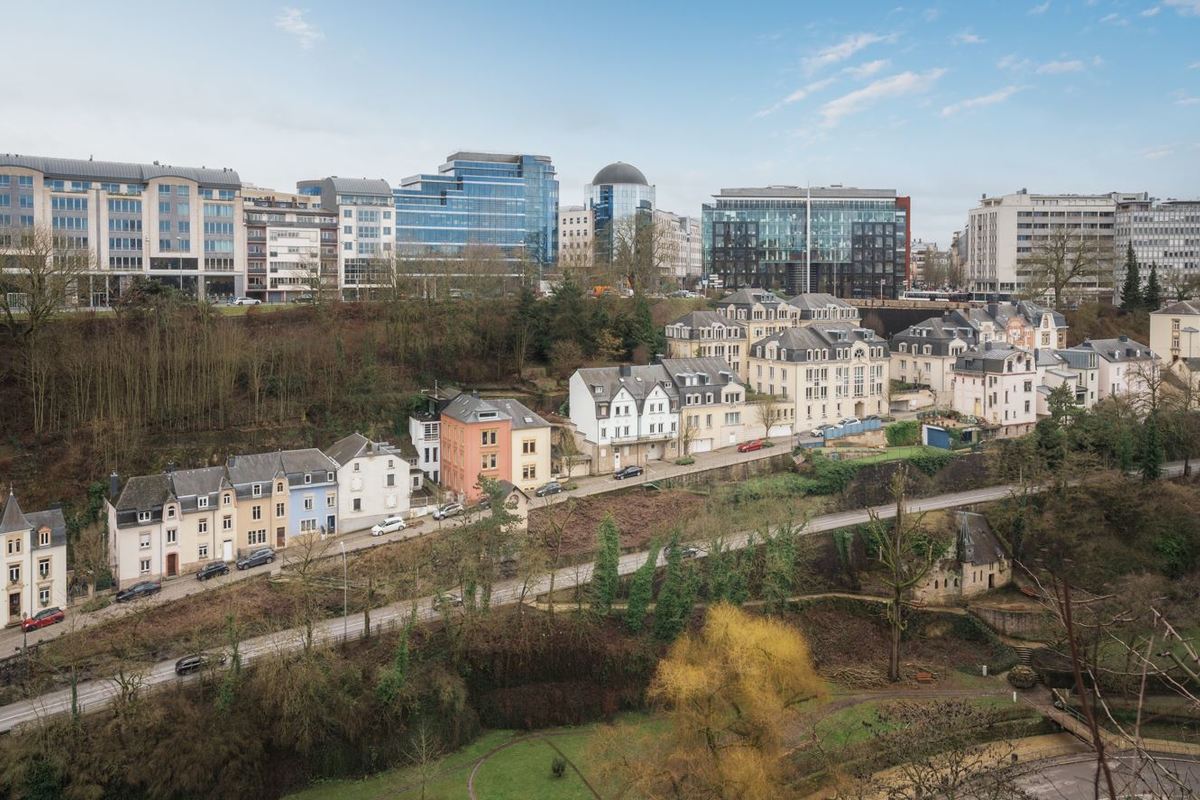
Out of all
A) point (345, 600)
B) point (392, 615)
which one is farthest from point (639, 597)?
point (345, 600)

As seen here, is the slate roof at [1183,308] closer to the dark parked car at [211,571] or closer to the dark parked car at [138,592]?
the dark parked car at [211,571]

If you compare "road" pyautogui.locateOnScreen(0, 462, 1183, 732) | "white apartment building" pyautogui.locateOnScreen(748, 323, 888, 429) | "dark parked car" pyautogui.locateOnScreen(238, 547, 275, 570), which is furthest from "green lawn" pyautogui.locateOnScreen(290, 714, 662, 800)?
"white apartment building" pyautogui.locateOnScreen(748, 323, 888, 429)

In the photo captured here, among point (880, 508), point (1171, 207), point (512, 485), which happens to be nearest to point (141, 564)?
point (512, 485)

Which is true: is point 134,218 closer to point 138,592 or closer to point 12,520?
point 12,520

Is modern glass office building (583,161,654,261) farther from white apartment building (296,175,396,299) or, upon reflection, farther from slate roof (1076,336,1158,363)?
slate roof (1076,336,1158,363)

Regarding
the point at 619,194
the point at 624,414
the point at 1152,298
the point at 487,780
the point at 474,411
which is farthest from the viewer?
the point at 619,194
